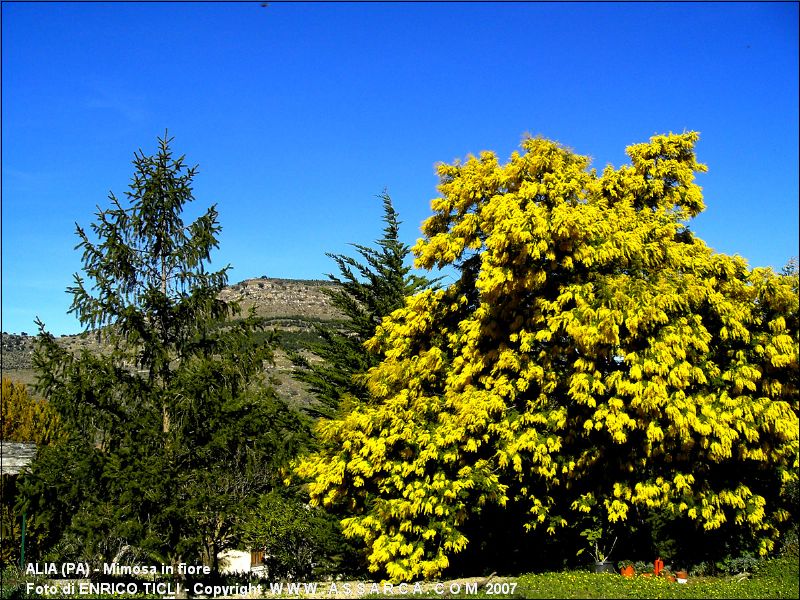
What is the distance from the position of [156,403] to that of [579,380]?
26.7 ft

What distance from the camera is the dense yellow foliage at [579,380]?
14398mm

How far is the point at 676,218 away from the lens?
55.1 ft

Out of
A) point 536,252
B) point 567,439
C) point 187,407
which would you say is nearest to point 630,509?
point 567,439

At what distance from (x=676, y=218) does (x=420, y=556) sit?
9283 mm

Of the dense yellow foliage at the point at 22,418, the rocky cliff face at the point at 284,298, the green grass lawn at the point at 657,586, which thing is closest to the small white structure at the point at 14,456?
the dense yellow foliage at the point at 22,418

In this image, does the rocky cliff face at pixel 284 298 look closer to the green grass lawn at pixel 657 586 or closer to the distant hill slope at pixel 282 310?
the distant hill slope at pixel 282 310

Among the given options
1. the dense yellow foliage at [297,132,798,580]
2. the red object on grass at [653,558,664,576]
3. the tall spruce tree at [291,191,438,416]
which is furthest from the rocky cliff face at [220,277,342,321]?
the red object on grass at [653,558,664,576]

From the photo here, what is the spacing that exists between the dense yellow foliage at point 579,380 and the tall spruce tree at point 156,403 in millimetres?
2982

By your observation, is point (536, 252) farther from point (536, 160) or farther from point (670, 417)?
point (670, 417)

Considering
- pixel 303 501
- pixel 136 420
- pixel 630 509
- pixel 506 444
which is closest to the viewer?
pixel 136 420

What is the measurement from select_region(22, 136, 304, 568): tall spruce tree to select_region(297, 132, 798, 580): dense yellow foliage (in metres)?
2.98

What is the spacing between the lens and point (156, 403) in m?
14.2

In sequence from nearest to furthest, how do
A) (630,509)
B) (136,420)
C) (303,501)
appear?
(136,420) < (630,509) < (303,501)

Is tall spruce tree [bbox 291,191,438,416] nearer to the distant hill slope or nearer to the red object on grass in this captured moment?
the red object on grass
